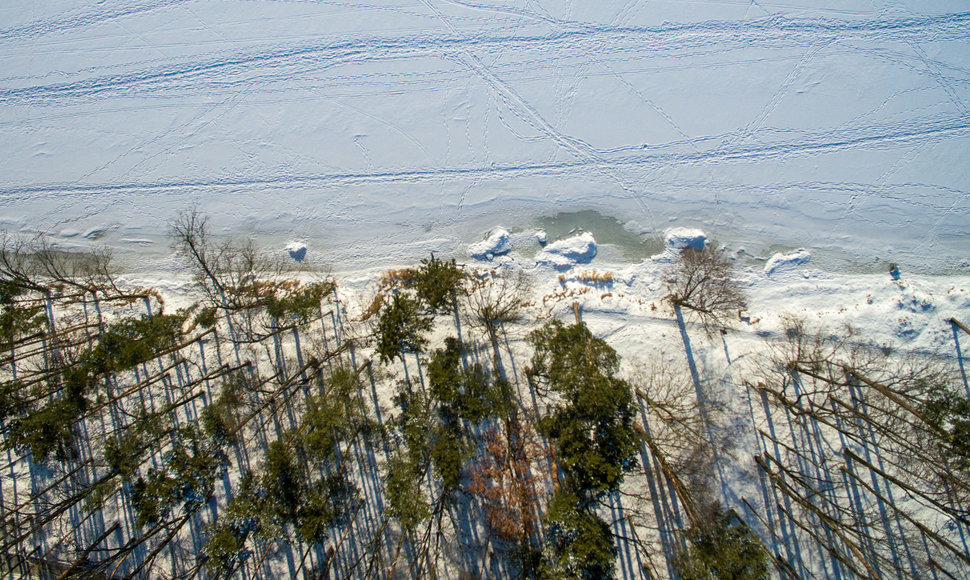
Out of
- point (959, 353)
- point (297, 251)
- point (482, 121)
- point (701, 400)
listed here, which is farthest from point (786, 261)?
point (297, 251)

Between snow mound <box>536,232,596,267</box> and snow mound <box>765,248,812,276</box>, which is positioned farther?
snow mound <box>536,232,596,267</box>

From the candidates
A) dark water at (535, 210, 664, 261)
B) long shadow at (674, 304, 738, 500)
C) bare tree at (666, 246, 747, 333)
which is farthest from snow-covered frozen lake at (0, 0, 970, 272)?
long shadow at (674, 304, 738, 500)

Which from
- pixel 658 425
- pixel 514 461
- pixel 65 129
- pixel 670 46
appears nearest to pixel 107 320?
pixel 65 129

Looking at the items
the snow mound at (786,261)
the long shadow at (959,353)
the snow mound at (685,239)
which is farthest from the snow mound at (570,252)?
the long shadow at (959,353)

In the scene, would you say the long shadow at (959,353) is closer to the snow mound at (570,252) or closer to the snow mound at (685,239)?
the snow mound at (685,239)

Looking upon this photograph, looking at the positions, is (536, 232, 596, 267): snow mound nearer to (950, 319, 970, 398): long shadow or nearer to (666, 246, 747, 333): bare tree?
(666, 246, 747, 333): bare tree

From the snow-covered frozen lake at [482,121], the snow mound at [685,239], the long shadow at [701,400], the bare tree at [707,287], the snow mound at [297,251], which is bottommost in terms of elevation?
the long shadow at [701,400]
